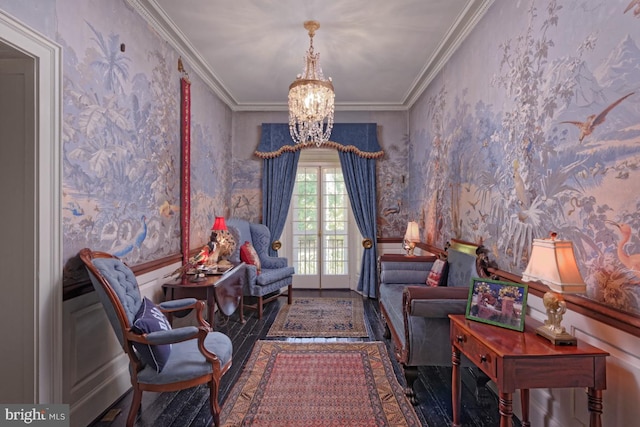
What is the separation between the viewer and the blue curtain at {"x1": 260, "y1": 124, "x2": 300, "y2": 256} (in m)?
5.81

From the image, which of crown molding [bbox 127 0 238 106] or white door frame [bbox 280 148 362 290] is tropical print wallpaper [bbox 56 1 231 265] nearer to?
crown molding [bbox 127 0 238 106]

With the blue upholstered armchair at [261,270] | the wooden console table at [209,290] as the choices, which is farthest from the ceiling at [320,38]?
the wooden console table at [209,290]

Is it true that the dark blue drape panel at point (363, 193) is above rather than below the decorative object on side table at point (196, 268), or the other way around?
above

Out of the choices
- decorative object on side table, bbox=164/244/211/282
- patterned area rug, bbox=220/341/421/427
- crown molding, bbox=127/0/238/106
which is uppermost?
crown molding, bbox=127/0/238/106

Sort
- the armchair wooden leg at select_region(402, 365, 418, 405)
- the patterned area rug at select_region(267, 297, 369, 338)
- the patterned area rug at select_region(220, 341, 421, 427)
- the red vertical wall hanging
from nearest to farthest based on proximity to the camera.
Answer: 1. the patterned area rug at select_region(220, 341, 421, 427)
2. the armchair wooden leg at select_region(402, 365, 418, 405)
3. the red vertical wall hanging
4. the patterned area rug at select_region(267, 297, 369, 338)

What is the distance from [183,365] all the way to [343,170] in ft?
13.9

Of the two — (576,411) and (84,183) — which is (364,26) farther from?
(576,411)

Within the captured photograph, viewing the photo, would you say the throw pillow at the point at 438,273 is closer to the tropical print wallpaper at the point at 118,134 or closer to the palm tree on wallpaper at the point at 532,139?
the palm tree on wallpaper at the point at 532,139

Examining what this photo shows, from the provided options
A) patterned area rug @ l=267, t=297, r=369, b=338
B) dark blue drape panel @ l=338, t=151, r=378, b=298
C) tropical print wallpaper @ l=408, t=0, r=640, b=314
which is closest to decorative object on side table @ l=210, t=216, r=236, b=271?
patterned area rug @ l=267, t=297, r=369, b=338

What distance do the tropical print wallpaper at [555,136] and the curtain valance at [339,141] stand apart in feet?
7.27

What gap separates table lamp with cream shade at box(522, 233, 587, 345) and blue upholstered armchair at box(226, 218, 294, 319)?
3403mm

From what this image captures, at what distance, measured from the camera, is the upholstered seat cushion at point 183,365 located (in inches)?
80.2

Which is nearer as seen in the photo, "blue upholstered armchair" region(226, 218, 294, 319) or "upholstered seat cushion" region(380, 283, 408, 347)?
"upholstered seat cushion" region(380, 283, 408, 347)

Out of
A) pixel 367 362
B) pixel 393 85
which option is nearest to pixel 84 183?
pixel 367 362
